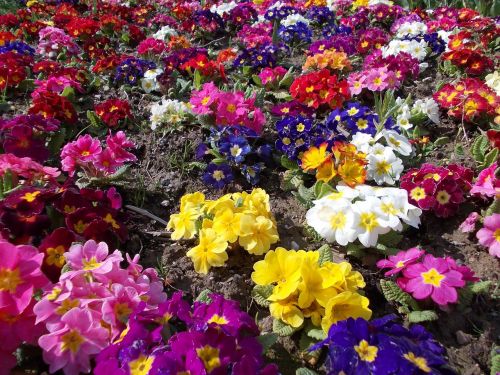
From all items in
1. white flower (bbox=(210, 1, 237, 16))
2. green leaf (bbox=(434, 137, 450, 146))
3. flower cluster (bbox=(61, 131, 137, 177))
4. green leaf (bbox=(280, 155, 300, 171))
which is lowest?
white flower (bbox=(210, 1, 237, 16))

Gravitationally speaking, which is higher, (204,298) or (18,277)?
(18,277)

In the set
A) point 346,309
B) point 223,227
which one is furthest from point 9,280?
point 346,309

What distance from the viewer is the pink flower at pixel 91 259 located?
2.14 meters

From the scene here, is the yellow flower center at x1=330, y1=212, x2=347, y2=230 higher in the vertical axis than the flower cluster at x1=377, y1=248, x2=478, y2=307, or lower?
higher

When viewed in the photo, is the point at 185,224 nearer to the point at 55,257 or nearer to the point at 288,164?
the point at 55,257

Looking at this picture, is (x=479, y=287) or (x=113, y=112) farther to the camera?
(x=113, y=112)

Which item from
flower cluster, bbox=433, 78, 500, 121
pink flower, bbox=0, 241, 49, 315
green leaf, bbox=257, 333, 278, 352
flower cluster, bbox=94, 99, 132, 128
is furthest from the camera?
flower cluster, bbox=94, 99, 132, 128

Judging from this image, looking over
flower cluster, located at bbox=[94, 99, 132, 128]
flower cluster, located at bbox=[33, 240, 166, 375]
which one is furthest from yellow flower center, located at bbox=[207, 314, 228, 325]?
flower cluster, located at bbox=[94, 99, 132, 128]

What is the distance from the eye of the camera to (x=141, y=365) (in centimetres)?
178

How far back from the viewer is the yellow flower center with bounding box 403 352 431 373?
5.60ft

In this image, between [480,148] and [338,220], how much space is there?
1387mm

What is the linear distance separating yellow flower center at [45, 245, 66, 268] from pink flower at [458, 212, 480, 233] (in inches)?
88.2

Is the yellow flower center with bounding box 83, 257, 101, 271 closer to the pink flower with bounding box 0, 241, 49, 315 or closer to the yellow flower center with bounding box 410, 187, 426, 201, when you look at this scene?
the pink flower with bounding box 0, 241, 49, 315

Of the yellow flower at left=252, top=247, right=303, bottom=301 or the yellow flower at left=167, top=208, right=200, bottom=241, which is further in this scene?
the yellow flower at left=167, top=208, right=200, bottom=241
